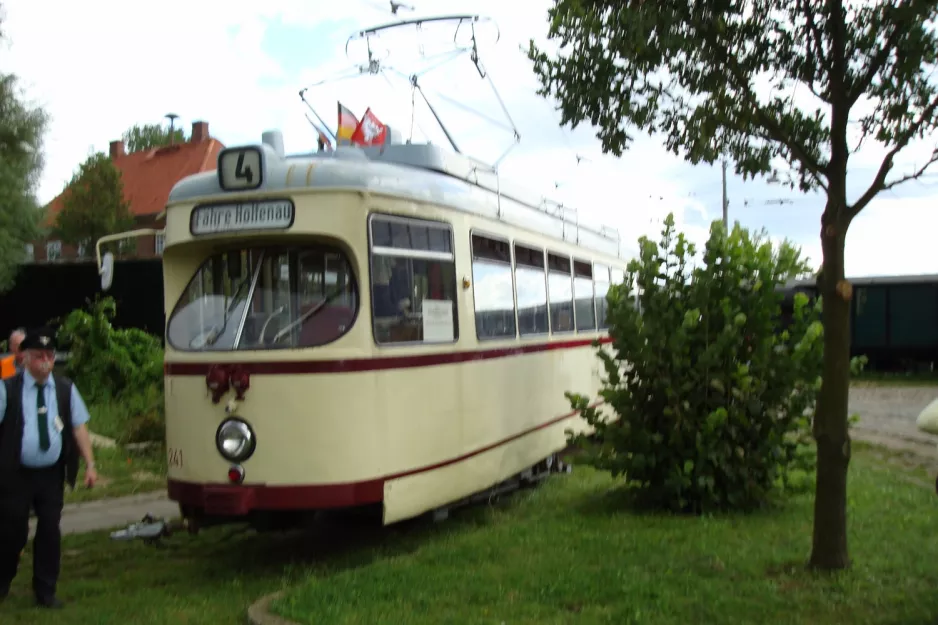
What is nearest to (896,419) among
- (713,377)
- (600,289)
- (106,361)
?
(600,289)

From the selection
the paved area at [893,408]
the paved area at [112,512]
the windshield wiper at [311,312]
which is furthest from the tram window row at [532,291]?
the paved area at [893,408]

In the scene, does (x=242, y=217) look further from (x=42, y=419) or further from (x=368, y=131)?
(x=368, y=131)

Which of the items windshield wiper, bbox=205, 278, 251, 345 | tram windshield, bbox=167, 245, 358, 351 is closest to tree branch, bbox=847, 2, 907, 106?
tram windshield, bbox=167, 245, 358, 351

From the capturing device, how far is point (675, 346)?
25.8ft

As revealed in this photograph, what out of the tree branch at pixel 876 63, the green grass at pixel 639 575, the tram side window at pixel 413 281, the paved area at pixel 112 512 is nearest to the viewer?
the green grass at pixel 639 575

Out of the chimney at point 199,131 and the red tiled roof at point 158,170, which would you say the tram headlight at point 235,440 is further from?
the chimney at point 199,131

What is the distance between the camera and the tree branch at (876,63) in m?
5.77

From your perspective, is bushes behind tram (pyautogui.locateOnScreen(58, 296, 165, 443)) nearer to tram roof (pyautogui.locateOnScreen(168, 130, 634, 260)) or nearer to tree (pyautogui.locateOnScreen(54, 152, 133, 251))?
tram roof (pyautogui.locateOnScreen(168, 130, 634, 260))

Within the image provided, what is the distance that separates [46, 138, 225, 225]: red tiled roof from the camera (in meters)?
51.7

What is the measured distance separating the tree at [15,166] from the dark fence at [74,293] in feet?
8.09

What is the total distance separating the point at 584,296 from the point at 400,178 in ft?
15.2

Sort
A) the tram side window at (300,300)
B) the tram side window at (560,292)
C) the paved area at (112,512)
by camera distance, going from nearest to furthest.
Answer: the tram side window at (300,300) → the paved area at (112,512) → the tram side window at (560,292)

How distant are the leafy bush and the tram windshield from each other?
2.73 m

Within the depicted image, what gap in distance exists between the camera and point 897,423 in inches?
651
